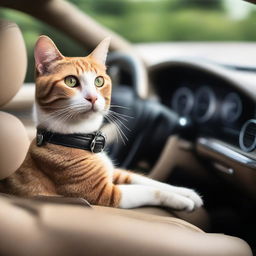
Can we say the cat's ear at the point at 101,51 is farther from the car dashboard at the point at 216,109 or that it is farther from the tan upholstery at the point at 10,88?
the car dashboard at the point at 216,109

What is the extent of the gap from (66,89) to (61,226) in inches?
7.7

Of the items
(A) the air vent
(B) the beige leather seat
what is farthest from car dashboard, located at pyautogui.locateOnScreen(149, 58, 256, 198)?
(B) the beige leather seat

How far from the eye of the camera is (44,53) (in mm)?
744

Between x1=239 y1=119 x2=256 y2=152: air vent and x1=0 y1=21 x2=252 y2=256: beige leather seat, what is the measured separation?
311 mm

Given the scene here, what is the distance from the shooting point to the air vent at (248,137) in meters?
1.07

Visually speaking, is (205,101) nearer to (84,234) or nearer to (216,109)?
(216,109)

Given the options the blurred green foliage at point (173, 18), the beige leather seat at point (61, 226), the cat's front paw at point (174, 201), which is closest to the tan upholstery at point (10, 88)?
the beige leather seat at point (61, 226)

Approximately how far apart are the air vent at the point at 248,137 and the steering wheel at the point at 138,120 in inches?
9.0

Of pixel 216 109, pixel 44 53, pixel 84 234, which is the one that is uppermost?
pixel 44 53

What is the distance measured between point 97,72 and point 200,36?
2.60ft

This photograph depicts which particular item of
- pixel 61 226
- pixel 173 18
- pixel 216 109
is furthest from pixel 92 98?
pixel 173 18

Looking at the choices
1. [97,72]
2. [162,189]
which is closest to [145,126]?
[162,189]

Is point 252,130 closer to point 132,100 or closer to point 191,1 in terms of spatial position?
point 132,100

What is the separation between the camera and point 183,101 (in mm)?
Result: 1457
